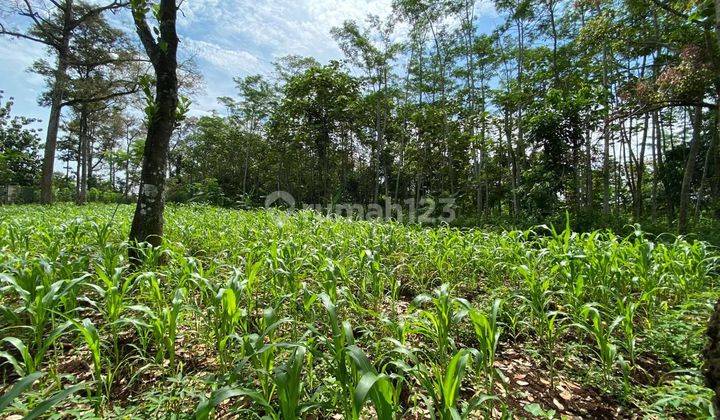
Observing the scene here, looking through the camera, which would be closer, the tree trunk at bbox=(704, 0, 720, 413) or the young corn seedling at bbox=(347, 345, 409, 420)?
the tree trunk at bbox=(704, 0, 720, 413)

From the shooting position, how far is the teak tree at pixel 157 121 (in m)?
3.07

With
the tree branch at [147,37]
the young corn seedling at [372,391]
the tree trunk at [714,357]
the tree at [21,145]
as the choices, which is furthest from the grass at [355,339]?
the tree at [21,145]

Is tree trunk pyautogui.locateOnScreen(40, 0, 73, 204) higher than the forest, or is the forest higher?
tree trunk pyautogui.locateOnScreen(40, 0, 73, 204)

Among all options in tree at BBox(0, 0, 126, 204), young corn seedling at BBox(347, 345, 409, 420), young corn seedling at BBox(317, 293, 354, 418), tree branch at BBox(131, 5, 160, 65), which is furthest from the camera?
tree at BBox(0, 0, 126, 204)

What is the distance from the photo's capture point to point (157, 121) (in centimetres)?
308

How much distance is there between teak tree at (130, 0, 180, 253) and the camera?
3072 mm

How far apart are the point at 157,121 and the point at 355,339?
8.60 feet

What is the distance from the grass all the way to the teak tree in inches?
14.6

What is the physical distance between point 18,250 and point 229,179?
23.5 meters

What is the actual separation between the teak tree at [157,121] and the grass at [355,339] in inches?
14.6

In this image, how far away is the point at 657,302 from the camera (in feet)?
8.20

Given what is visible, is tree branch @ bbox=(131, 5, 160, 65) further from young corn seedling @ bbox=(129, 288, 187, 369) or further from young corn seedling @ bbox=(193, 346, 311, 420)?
young corn seedling @ bbox=(193, 346, 311, 420)

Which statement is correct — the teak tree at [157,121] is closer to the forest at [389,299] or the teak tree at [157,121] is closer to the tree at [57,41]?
the forest at [389,299]

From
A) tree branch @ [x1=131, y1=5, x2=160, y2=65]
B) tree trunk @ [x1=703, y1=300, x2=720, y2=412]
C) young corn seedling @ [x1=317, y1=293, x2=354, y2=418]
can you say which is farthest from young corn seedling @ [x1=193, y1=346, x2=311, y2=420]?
tree branch @ [x1=131, y1=5, x2=160, y2=65]
